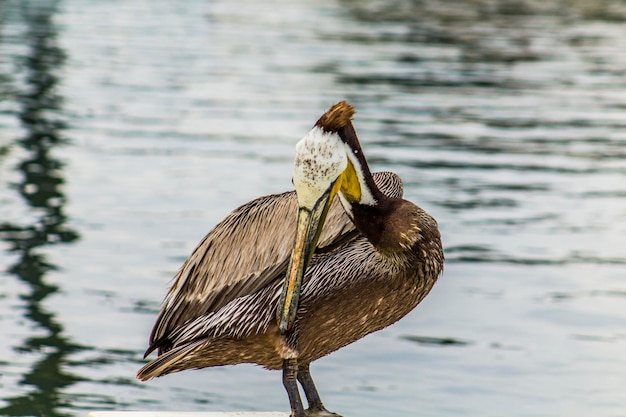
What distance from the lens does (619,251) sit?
377 inches

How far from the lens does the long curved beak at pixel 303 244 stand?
3969 millimetres

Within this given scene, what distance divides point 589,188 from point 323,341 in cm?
758

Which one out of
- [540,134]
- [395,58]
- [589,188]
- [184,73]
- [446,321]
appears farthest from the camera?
[395,58]

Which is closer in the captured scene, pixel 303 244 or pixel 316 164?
pixel 316 164

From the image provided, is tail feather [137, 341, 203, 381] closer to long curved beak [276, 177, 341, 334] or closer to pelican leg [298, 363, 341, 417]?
pelican leg [298, 363, 341, 417]

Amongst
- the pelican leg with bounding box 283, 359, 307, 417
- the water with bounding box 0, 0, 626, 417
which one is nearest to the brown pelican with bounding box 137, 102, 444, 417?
the pelican leg with bounding box 283, 359, 307, 417

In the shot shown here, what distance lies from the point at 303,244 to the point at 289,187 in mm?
6801

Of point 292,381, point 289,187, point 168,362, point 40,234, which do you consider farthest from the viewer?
point 289,187

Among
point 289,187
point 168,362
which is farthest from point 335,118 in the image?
point 289,187

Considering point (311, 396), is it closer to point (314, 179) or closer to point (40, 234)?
point (314, 179)

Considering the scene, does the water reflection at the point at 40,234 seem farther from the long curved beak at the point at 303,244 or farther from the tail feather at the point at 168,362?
the long curved beak at the point at 303,244

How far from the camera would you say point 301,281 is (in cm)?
402

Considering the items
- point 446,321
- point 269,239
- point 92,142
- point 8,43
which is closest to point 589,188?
point 446,321

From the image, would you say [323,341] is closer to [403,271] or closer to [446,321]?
[403,271]
